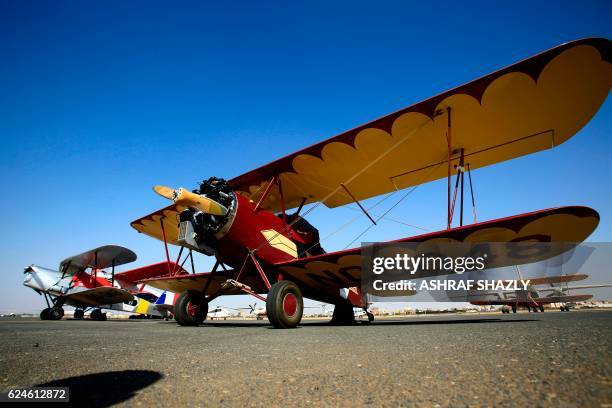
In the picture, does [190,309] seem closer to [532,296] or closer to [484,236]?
[484,236]

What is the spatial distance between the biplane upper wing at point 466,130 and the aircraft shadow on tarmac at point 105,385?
4638 mm

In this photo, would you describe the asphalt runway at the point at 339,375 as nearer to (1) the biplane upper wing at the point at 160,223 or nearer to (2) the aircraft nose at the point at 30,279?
(1) the biplane upper wing at the point at 160,223

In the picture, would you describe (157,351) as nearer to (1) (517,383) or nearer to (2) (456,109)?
(1) (517,383)

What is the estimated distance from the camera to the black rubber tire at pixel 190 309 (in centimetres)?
702

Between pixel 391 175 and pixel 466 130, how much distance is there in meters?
1.96

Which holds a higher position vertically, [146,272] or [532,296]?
[146,272]

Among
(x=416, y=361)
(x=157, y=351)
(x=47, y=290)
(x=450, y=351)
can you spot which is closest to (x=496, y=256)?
(x=450, y=351)

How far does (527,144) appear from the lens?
6.01 metres

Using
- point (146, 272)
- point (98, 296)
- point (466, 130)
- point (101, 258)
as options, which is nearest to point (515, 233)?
point (466, 130)

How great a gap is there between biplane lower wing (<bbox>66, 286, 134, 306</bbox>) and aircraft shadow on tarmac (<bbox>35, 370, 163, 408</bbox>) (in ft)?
40.6

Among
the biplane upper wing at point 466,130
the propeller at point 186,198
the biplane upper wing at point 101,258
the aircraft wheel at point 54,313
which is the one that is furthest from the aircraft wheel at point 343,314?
the aircraft wheel at point 54,313

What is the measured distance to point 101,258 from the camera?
13797 mm

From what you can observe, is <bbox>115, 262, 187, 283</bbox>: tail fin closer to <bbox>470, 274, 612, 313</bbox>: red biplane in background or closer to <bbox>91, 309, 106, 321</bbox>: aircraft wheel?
<bbox>91, 309, 106, 321</bbox>: aircraft wheel

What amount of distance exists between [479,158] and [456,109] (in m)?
1.82
